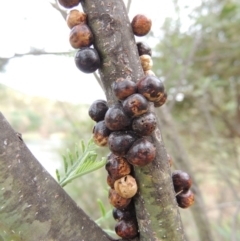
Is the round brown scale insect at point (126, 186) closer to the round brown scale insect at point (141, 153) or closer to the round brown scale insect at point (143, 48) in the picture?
the round brown scale insect at point (141, 153)

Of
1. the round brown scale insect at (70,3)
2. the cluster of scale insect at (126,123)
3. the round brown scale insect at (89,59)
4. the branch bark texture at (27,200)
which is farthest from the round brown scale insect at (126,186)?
the round brown scale insect at (70,3)

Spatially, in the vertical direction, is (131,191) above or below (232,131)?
above

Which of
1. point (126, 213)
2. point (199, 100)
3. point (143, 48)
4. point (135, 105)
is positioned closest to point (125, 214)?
point (126, 213)

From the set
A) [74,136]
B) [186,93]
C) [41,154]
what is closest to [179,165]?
[186,93]

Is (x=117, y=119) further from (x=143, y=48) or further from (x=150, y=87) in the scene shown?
(x=143, y=48)

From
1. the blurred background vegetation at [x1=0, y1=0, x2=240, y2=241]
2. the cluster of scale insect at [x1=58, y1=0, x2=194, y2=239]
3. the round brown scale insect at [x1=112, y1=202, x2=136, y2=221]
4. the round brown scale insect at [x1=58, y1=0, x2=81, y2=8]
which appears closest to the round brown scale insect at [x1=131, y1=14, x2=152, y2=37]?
the cluster of scale insect at [x1=58, y1=0, x2=194, y2=239]

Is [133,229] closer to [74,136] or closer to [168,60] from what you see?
[168,60]
